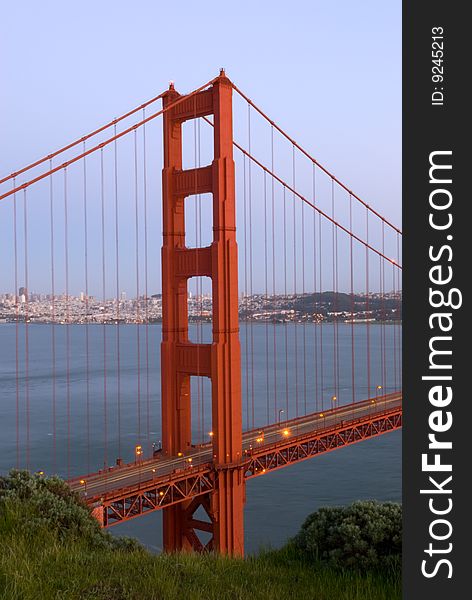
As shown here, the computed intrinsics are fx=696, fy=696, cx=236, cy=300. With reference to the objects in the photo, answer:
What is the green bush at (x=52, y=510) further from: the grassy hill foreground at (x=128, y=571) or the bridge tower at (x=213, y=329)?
the bridge tower at (x=213, y=329)

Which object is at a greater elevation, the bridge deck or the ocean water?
the bridge deck

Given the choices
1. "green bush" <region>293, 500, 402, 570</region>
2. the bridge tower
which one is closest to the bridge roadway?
the bridge tower

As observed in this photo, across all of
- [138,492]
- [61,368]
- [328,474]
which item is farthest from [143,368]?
[138,492]

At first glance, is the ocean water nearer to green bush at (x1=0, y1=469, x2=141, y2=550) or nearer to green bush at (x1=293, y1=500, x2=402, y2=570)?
green bush at (x1=0, y1=469, x2=141, y2=550)

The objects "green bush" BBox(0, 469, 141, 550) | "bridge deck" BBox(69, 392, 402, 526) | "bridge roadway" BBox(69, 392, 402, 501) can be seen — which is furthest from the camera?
"bridge roadway" BBox(69, 392, 402, 501)

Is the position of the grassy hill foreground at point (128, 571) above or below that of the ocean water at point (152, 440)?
above

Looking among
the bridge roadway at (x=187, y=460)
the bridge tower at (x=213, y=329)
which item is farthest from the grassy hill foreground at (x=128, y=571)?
the bridge tower at (x=213, y=329)
